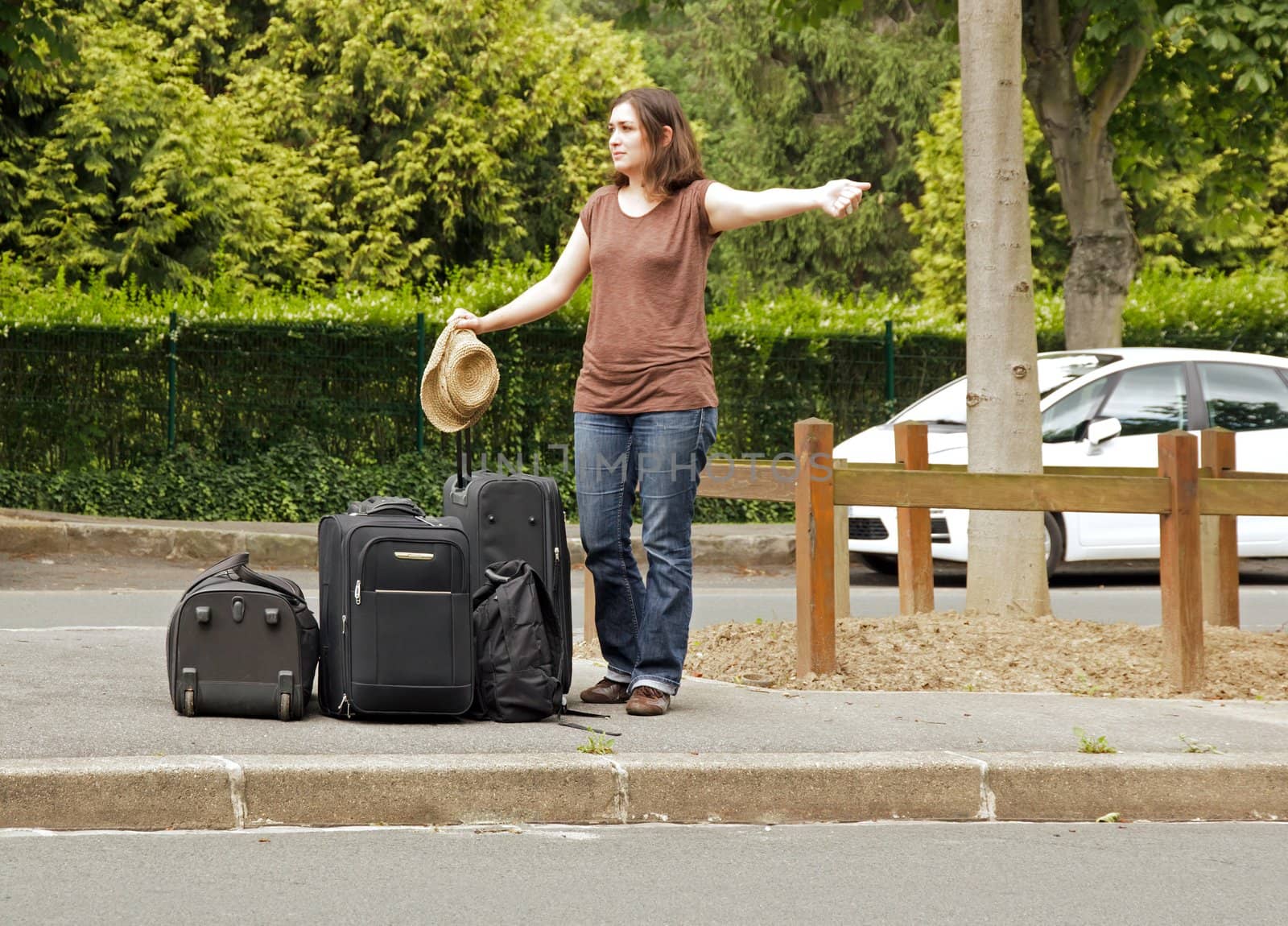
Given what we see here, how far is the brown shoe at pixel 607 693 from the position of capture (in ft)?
19.4

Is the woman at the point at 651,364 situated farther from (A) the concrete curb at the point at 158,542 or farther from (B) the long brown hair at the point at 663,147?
(A) the concrete curb at the point at 158,542

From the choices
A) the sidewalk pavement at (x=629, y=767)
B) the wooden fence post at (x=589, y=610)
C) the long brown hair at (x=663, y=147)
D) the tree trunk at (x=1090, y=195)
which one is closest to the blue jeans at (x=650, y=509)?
the sidewalk pavement at (x=629, y=767)

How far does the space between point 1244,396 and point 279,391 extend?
820cm

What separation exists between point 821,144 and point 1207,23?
1192 inches

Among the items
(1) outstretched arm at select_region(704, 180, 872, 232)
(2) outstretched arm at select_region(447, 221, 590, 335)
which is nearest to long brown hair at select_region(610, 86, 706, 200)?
(1) outstretched arm at select_region(704, 180, 872, 232)

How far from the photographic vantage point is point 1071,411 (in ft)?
38.5

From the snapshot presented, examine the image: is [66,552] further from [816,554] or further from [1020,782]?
[1020,782]

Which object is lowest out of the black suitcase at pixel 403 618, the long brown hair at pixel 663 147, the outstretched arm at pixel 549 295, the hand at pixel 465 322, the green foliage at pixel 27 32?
the black suitcase at pixel 403 618

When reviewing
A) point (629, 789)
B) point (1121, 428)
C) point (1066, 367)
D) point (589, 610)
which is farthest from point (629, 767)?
point (1066, 367)

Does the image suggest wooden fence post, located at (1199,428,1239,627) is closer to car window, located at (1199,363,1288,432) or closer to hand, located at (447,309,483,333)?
hand, located at (447,309,483,333)

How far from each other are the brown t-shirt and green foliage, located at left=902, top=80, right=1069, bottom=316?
26.0 meters

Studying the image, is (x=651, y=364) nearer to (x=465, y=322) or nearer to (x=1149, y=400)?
(x=465, y=322)

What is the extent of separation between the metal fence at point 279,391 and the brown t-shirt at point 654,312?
976 centimetres

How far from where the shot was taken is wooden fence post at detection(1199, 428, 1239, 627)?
786 cm
